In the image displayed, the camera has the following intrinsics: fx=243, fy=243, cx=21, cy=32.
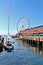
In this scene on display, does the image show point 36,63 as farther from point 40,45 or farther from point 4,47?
point 40,45

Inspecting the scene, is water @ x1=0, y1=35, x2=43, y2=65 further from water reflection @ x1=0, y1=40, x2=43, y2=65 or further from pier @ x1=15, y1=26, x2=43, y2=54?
pier @ x1=15, y1=26, x2=43, y2=54

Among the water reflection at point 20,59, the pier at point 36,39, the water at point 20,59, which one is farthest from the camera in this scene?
the pier at point 36,39

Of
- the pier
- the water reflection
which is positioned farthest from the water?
the pier

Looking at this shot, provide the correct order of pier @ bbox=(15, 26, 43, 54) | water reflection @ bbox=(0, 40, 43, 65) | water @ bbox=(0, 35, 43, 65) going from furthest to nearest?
pier @ bbox=(15, 26, 43, 54) < water @ bbox=(0, 35, 43, 65) < water reflection @ bbox=(0, 40, 43, 65)

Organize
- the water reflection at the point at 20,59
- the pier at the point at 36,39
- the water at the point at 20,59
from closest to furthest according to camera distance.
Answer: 1. the water reflection at the point at 20,59
2. the water at the point at 20,59
3. the pier at the point at 36,39

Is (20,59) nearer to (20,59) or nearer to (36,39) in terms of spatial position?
(20,59)

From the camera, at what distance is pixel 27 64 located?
1313 inches

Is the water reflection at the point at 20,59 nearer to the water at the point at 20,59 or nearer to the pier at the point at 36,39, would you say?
the water at the point at 20,59

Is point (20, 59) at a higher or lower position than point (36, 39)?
lower

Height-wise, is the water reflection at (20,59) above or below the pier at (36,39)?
below

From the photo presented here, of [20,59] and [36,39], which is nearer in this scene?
[20,59]

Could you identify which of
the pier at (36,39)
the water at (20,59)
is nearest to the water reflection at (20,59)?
the water at (20,59)

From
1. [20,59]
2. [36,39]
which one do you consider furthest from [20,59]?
[36,39]

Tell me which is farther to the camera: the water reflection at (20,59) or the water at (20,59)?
the water at (20,59)
